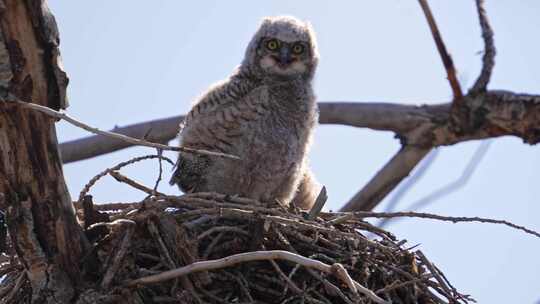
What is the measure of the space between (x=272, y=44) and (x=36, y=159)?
9.98 feet

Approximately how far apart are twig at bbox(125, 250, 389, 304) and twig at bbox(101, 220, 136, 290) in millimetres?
77

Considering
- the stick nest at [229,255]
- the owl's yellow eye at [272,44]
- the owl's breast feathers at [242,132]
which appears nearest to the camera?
the stick nest at [229,255]

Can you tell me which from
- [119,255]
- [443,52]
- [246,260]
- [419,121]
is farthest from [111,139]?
[246,260]

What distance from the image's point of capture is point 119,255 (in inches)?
123

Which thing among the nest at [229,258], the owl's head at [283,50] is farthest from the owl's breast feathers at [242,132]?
the nest at [229,258]

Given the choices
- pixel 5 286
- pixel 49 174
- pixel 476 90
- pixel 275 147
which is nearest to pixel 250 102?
pixel 275 147

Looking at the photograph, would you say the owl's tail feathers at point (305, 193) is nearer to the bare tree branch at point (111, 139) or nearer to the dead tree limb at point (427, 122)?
the dead tree limb at point (427, 122)

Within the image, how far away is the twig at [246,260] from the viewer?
2.82 metres

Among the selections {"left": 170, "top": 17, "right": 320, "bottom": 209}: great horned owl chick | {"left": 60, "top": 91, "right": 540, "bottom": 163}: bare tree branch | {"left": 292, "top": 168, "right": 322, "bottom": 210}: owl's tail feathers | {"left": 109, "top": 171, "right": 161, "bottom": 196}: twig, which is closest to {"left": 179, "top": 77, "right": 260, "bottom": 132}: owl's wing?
{"left": 170, "top": 17, "right": 320, "bottom": 209}: great horned owl chick

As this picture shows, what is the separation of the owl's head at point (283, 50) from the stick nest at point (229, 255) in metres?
1.63

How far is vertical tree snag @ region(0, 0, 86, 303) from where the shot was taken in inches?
100

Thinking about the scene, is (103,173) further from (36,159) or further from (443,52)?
(443,52)

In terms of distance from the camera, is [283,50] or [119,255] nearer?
[119,255]

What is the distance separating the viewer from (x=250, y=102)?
199 inches
